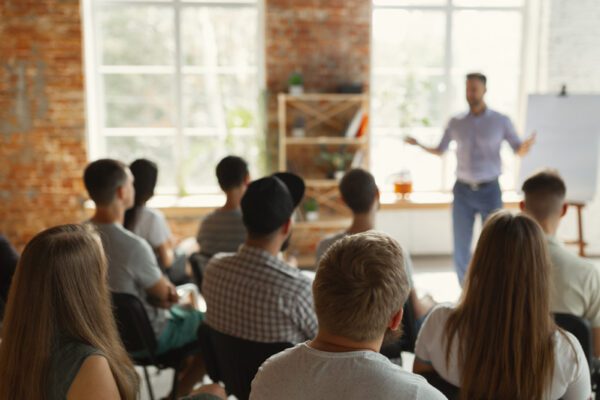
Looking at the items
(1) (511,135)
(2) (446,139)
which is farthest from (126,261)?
(1) (511,135)

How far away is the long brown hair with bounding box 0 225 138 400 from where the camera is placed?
157 centimetres

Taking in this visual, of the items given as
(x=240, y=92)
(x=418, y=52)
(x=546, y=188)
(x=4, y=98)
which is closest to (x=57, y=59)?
(x=4, y=98)

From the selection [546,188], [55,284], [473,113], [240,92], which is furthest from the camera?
[240,92]

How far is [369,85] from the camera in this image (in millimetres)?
6488

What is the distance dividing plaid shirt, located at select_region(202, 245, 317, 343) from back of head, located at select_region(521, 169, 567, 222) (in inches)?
45.3

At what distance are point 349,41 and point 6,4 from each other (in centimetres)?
327

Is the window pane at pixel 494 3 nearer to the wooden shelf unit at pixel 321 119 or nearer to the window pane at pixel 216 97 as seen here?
the wooden shelf unit at pixel 321 119

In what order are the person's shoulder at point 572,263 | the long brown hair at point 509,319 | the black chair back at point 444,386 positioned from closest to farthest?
the long brown hair at point 509,319
the black chair back at point 444,386
the person's shoulder at point 572,263

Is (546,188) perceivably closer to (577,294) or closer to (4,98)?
(577,294)

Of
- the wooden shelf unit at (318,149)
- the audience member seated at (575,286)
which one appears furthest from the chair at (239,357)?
the wooden shelf unit at (318,149)

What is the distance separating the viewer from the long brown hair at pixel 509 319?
6.01 feet

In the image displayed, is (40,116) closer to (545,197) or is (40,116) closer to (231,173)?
(231,173)

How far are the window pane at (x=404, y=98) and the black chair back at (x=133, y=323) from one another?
184 inches

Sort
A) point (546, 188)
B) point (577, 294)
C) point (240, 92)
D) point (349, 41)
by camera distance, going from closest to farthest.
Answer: point (577, 294) → point (546, 188) → point (349, 41) → point (240, 92)
